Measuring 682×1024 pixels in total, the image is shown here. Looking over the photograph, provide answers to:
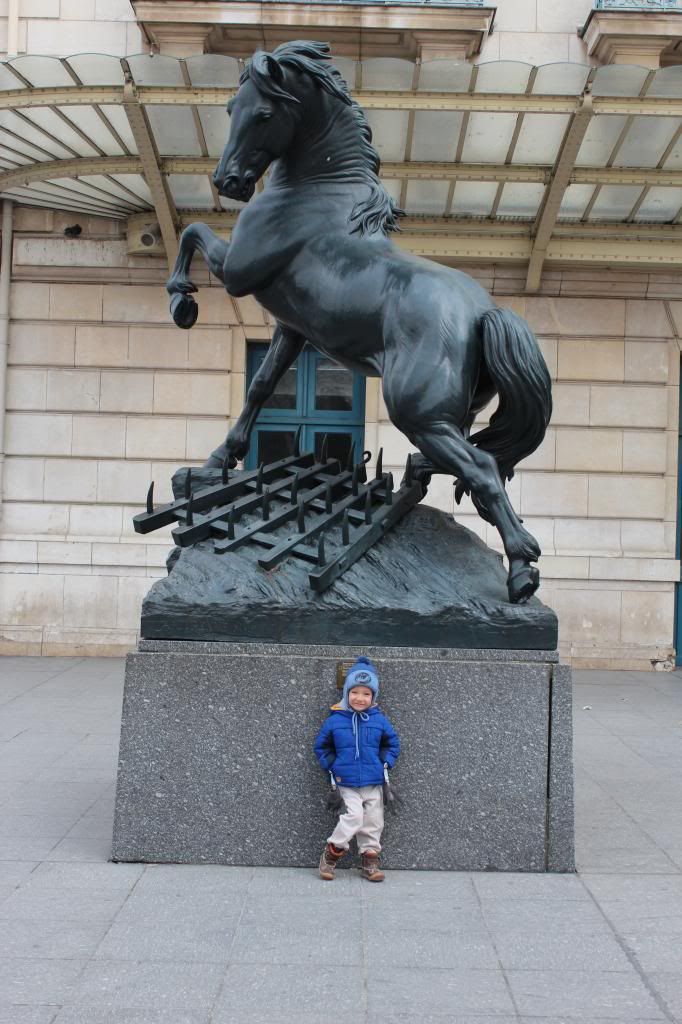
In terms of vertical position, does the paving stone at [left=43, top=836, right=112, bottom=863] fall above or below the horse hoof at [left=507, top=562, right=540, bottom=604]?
below

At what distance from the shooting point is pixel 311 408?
1252 centimetres

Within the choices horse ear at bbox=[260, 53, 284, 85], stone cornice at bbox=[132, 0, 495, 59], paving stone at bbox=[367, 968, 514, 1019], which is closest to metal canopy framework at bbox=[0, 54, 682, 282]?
stone cornice at bbox=[132, 0, 495, 59]

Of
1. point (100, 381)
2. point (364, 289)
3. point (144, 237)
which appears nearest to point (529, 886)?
point (364, 289)

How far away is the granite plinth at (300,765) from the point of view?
4289 mm

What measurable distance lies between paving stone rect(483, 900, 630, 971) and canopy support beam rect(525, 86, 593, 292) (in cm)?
835

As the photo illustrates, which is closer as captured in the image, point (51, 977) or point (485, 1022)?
point (485, 1022)

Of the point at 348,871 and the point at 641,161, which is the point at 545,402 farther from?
the point at 641,161

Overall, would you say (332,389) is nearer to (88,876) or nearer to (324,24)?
(324,24)

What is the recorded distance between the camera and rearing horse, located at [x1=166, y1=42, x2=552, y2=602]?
440 cm

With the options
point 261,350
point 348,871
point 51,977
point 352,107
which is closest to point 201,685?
point 348,871

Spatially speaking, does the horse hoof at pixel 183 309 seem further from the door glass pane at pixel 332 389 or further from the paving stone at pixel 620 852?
the door glass pane at pixel 332 389

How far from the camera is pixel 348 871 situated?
14.0 feet

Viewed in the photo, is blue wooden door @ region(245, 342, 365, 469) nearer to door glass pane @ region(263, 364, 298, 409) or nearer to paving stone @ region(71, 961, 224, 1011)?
door glass pane @ region(263, 364, 298, 409)

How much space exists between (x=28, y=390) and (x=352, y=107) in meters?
8.48
